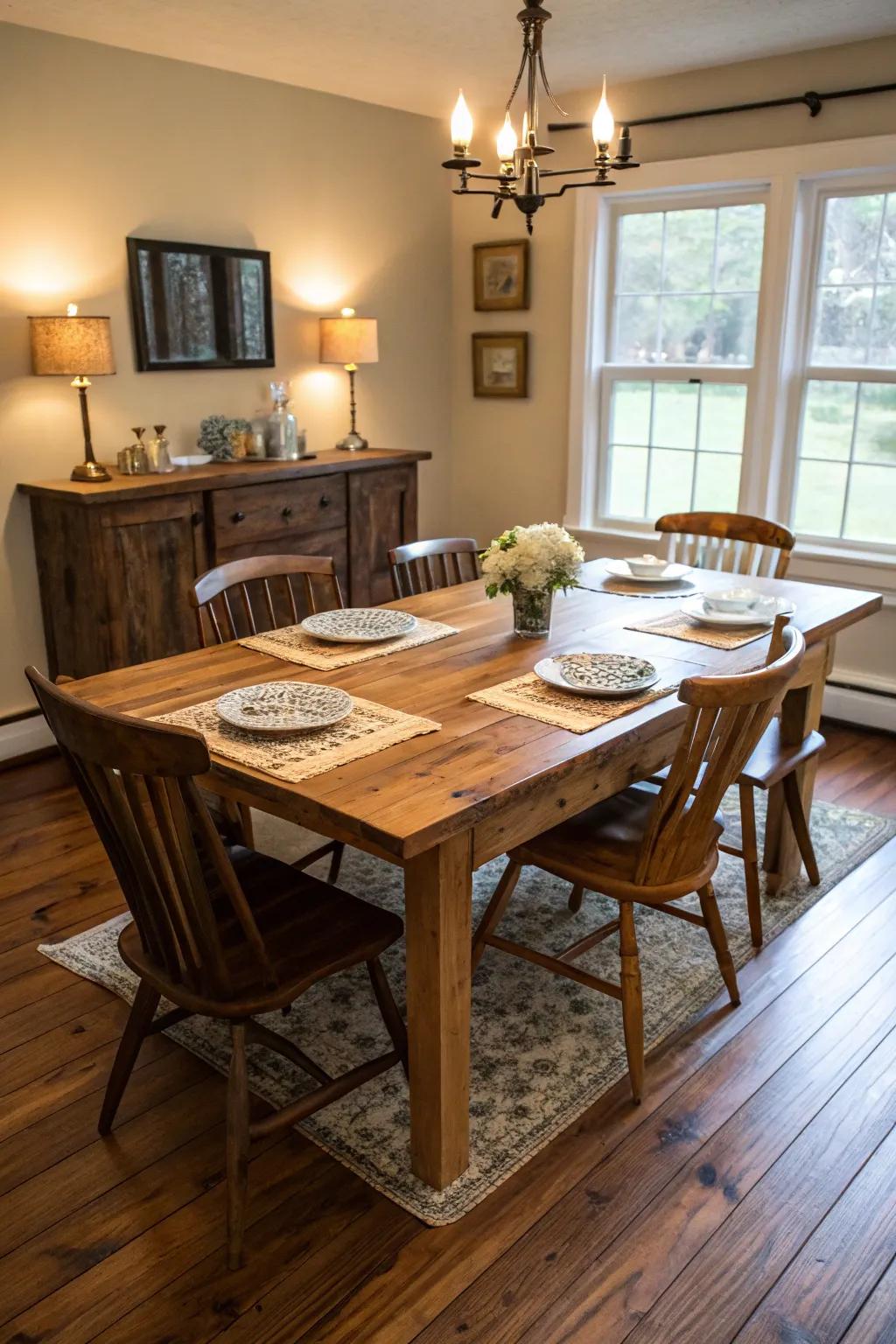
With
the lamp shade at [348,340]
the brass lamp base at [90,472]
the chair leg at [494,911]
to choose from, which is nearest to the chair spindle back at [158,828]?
the chair leg at [494,911]

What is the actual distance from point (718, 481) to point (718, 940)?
2620mm

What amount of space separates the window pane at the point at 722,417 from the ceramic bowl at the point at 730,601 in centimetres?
187

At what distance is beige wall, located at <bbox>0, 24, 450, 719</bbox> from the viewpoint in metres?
3.55

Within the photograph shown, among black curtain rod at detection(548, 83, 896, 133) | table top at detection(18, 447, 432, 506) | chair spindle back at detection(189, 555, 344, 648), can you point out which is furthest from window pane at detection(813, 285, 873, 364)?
chair spindle back at detection(189, 555, 344, 648)

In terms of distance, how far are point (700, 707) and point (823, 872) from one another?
1456 mm

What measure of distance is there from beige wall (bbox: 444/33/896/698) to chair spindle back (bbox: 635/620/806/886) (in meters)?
2.37

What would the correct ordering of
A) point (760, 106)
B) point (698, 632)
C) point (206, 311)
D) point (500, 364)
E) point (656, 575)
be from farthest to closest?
point (500, 364) → point (206, 311) → point (760, 106) → point (656, 575) → point (698, 632)

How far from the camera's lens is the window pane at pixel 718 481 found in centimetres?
446

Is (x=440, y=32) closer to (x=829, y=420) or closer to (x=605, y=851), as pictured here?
(x=829, y=420)

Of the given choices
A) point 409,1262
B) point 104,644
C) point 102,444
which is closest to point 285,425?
point 102,444

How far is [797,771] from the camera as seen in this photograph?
283 cm

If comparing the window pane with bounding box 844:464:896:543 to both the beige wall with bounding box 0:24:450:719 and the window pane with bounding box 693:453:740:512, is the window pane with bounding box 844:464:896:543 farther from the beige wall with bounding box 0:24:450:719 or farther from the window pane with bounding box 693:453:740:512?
the beige wall with bounding box 0:24:450:719

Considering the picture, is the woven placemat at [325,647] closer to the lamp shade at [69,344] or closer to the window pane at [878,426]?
the lamp shade at [69,344]

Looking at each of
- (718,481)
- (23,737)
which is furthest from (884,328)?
(23,737)
